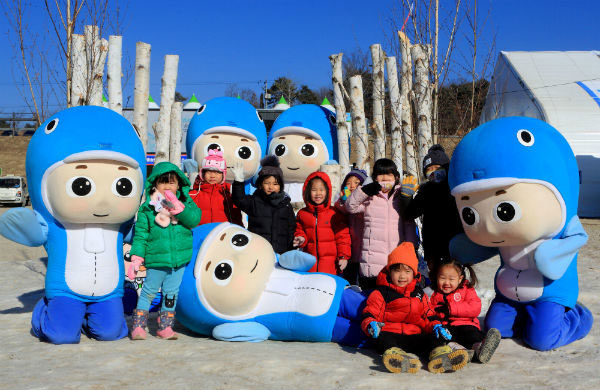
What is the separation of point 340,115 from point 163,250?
204 inches

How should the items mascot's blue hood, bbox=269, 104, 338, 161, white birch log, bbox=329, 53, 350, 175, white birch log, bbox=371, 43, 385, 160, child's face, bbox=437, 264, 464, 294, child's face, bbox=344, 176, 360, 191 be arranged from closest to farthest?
child's face, bbox=437, 264, 464, 294, child's face, bbox=344, 176, 360, 191, mascot's blue hood, bbox=269, 104, 338, 161, white birch log, bbox=329, 53, 350, 175, white birch log, bbox=371, 43, 385, 160

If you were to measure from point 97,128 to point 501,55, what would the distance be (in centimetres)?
1374

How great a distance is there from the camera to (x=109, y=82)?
8.22 m

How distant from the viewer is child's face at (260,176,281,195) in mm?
5402

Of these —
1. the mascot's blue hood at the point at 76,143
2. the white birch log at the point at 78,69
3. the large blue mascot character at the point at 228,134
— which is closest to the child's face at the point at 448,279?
the mascot's blue hood at the point at 76,143

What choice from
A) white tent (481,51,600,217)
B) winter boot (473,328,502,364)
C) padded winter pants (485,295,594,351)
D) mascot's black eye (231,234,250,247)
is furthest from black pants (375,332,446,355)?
white tent (481,51,600,217)

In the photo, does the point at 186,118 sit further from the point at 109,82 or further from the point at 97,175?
the point at 97,175

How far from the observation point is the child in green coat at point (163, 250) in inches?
181

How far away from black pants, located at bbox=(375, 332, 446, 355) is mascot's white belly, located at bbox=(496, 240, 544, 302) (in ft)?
2.78

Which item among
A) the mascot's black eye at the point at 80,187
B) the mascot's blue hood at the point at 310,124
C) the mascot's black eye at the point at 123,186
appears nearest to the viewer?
the mascot's black eye at the point at 80,187

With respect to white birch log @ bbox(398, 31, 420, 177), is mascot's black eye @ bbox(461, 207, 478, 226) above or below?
below

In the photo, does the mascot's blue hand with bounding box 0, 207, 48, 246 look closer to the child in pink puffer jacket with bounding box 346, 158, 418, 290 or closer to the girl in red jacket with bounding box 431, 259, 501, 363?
the child in pink puffer jacket with bounding box 346, 158, 418, 290

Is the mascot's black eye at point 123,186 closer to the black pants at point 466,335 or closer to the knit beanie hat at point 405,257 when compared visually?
the knit beanie hat at point 405,257

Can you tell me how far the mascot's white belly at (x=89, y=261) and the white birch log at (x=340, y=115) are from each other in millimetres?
4799
